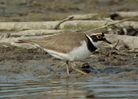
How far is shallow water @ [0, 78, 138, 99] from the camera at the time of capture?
348 inches

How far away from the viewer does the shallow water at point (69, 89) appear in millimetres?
8828

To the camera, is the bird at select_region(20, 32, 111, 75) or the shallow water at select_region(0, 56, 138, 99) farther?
the bird at select_region(20, 32, 111, 75)

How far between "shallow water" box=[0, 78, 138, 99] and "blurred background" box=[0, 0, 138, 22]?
272 inches

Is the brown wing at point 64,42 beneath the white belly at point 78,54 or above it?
above

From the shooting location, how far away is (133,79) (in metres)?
10.1

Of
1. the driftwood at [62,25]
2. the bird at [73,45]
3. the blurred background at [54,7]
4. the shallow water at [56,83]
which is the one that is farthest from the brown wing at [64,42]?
the blurred background at [54,7]

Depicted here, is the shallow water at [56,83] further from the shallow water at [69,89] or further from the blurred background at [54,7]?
the blurred background at [54,7]

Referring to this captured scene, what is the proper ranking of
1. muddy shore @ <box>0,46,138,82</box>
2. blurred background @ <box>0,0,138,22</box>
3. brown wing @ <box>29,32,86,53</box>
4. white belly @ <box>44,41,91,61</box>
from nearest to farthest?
white belly @ <box>44,41,91,61</box>
brown wing @ <box>29,32,86,53</box>
muddy shore @ <box>0,46,138,82</box>
blurred background @ <box>0,0,138,22</box>

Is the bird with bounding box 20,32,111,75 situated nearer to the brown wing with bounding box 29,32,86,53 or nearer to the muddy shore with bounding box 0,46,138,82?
the brown wing with bounding box 29,32,86,53

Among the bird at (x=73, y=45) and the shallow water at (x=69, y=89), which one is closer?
the shallow water at (x=69, y=89)

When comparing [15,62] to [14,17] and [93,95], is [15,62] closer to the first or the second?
[93,95]

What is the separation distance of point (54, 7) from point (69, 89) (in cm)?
965

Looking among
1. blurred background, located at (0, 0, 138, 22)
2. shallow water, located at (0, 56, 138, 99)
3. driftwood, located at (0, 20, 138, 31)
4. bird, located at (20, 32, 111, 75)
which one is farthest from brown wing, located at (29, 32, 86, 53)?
blurred background, located at (0, 0, 138, 22)

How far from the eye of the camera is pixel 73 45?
1043cm
